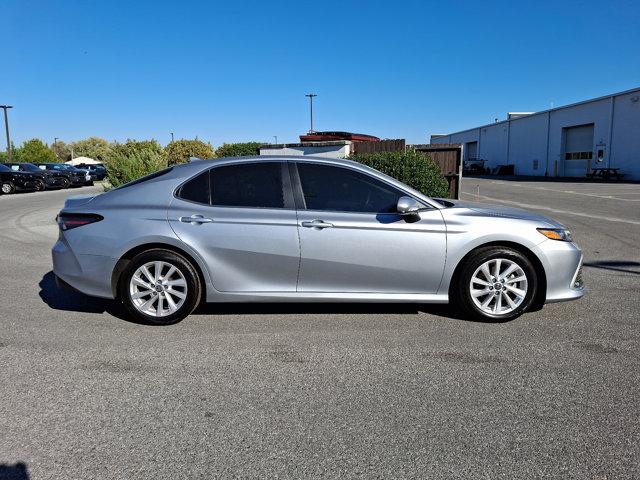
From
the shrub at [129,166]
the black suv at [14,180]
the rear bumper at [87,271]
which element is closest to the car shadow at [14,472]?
the rear bumper at [87,271]

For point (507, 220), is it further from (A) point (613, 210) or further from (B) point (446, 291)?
(A) point (613, 210)

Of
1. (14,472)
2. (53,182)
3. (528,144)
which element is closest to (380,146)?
(14,472)

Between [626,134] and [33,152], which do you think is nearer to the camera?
[626,134]

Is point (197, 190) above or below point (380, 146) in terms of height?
below

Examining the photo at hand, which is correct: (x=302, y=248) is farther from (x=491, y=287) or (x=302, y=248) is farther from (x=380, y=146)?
(x=380, y=146)

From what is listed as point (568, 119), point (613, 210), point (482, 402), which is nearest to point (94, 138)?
point (568, 119)

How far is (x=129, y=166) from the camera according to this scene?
11.1m

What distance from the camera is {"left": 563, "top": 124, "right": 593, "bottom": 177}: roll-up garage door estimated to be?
41906 millimetres

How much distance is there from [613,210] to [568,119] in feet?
103

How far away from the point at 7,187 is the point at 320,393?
2637 centimetres

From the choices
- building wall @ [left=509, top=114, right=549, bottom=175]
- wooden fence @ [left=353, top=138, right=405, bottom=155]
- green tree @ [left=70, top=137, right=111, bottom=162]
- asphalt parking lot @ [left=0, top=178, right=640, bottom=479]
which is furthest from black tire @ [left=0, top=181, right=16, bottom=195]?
green tree @ [left=70, top=137, right=111, bottom=162]

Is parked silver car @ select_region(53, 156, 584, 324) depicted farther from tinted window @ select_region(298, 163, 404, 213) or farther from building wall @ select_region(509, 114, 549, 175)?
building wall @ select_region(509, 114, 549, 175)

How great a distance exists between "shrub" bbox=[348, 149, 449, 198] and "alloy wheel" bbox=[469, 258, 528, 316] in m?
5.83

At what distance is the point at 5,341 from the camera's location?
14.5ft
